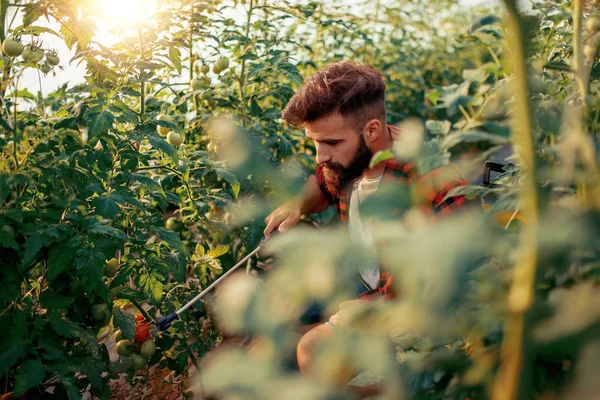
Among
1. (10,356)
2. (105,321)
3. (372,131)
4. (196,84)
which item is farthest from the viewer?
(196,84)

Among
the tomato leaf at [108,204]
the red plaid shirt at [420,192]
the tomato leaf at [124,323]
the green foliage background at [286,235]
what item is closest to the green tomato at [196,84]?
the green foliage background at [286,235]

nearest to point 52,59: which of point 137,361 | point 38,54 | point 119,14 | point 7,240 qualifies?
point 38,54

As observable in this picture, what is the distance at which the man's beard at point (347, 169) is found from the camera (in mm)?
1814

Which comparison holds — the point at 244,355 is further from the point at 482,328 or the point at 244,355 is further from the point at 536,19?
the point at 536,19

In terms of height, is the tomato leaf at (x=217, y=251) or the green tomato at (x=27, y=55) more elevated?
the green tomato at (x=27, y=55)

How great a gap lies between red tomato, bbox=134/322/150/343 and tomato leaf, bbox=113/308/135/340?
0.17 m

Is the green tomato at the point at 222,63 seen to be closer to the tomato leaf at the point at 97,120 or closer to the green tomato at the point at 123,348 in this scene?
the tomato leaf at the point at 97,120

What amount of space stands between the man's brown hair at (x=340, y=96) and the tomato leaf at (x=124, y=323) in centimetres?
96

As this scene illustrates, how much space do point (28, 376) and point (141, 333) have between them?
2.00 feet

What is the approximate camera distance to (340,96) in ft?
6.23

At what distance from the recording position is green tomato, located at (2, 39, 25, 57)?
4.56 ft

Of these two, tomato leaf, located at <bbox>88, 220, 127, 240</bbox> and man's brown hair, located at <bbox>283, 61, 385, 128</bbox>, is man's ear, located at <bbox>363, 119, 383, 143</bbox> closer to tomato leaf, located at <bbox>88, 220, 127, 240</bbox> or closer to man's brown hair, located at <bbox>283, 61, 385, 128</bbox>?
man's brown hair, located at <bbox>283, 61, 385, 128</bbox>

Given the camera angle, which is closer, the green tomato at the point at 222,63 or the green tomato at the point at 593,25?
the green tomato at the point at 593,25

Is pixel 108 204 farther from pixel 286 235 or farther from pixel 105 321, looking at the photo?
pixel 286 235
